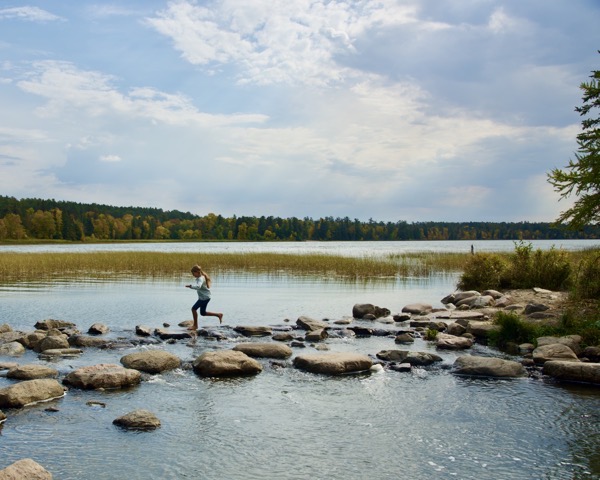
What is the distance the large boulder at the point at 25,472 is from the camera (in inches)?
275

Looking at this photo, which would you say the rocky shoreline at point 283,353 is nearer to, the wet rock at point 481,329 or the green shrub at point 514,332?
the wet rock at point 481,329

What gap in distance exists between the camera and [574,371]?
1266 centimetres

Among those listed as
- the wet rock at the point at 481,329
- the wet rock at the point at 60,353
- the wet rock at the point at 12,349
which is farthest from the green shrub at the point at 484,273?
the wet rock at the point at 12,349

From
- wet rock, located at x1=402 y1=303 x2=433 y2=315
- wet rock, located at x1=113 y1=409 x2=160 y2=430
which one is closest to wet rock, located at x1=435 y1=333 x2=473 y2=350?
wet rock, located at x1=402 y1=303 x2=433 y2=315

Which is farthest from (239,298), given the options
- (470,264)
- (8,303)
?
(470,264)

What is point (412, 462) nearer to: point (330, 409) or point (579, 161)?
point (330, 409)

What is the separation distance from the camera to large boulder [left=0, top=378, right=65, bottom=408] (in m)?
10.5

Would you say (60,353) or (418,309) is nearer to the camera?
(60,353)

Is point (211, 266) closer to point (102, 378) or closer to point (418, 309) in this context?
point (418, 309)

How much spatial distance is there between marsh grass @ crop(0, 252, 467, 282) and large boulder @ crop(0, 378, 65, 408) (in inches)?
1202

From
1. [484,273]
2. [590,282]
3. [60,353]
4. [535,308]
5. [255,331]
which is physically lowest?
[60,353]

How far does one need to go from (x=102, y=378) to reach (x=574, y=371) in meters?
10.3

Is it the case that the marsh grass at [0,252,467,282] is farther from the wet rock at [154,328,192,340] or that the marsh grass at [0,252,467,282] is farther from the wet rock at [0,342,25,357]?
the wet rock at [0,342,25,357]

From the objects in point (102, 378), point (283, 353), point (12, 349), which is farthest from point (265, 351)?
point (12, 349)
